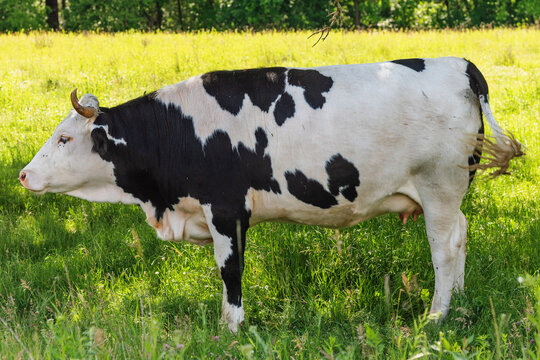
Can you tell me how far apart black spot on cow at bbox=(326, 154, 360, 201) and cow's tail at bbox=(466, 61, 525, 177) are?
2.56ft

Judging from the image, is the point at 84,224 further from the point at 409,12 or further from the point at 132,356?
the point at 409,12

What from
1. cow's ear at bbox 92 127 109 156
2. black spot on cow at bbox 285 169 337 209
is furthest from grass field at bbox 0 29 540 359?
cow's ear at bbox 92 127 109 156

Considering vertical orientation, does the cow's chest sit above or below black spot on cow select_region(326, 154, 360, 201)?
below

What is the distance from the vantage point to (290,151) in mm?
4379

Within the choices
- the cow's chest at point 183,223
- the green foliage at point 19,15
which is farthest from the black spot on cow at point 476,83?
the green foliage at point 19,15

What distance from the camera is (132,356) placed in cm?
320

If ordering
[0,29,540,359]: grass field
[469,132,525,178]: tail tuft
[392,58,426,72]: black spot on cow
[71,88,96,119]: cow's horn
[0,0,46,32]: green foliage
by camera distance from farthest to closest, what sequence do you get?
[0,0,46,32]: green foliage
[71,88,96,119]: cow's horn
[392,58,426,72]: black spot on cow
[469,132,525,178]: tail tuft
[0,29,540,359]: grass field

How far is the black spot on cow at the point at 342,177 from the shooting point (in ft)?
14.1

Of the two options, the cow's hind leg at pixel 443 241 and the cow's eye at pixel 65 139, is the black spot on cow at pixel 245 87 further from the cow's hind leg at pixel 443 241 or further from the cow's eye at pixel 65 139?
the cow's hind leg at pixel 443 241

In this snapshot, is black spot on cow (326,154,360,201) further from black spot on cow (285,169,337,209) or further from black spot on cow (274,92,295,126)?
black spot on cow (274,92,295,126)

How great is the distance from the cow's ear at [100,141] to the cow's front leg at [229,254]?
931mm

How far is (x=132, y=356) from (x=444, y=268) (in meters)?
2.39

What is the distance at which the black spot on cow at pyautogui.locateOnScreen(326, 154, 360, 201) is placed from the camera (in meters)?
4.31

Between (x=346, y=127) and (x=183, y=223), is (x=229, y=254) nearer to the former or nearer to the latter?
(x=183, y=223)
